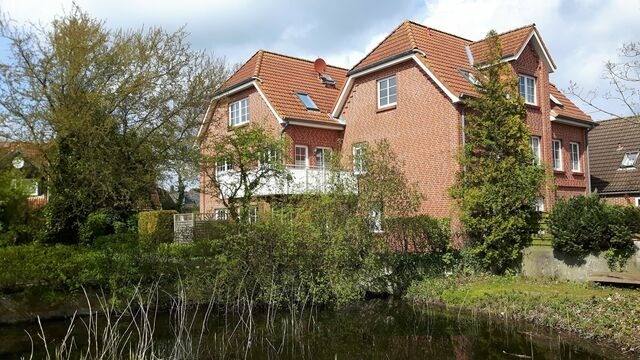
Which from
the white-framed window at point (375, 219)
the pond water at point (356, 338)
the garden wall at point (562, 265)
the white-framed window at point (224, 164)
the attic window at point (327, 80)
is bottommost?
the pond water at point (356, 338)

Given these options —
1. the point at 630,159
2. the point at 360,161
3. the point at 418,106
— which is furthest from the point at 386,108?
the point at 630,159

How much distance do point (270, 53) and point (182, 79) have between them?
822 cm

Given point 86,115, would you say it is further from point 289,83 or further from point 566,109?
point 566,109

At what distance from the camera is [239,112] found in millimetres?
28766

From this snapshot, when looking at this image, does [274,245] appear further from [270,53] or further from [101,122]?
[270,53]

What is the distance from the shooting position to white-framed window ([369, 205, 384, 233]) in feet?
56.2

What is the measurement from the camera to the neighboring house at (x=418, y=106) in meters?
22.1

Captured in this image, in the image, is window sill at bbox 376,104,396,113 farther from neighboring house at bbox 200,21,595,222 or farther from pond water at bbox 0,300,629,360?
pond water at bbox 0,300,629,360

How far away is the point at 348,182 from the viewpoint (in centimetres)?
1698

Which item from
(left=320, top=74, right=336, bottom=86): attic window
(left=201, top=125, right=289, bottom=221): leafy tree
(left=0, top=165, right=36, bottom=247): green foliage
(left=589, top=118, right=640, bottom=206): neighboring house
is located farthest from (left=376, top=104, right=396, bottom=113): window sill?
(left=0, top=165, right=36, bottom=247): green foliage

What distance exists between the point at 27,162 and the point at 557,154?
21.8 m

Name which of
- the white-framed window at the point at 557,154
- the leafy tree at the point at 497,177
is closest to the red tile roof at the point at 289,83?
the leafy tree at the point at 497,177

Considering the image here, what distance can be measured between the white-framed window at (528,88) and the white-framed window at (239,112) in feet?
42.6

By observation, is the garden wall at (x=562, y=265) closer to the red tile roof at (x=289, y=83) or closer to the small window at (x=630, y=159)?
the red tile roof at (x=289, y=83)
